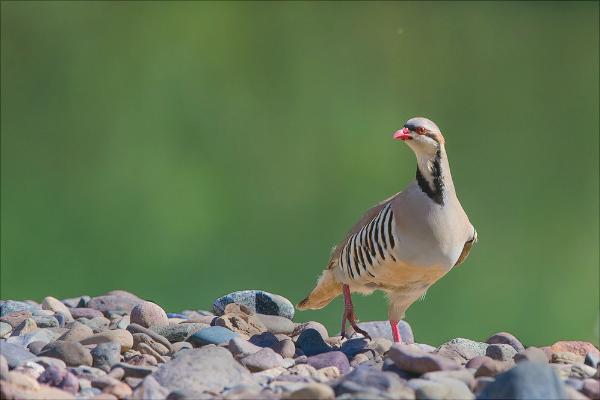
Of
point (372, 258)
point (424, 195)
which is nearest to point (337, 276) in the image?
point (372, 258)

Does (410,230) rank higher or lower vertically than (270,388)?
higher

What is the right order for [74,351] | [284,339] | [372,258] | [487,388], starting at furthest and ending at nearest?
[372,258] < [284,339] < [74,351] < [487,388]

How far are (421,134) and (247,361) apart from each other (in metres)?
1.65

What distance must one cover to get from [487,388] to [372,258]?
1900 millimetres

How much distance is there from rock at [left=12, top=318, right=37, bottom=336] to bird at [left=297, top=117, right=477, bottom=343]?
6.01 feet

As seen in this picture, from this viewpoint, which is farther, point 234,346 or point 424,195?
point 424,195

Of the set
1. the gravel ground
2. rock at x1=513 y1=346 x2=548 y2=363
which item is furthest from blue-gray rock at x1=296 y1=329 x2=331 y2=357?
rock at x1=513 y1=346 x2=548 y2=363

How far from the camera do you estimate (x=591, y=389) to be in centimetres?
409

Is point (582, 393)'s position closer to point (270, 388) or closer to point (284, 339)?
point (270, 388)

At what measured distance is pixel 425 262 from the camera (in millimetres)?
5430

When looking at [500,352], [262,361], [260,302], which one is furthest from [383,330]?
[262,361]

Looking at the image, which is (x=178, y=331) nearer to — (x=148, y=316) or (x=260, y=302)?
(x=148, y=316)

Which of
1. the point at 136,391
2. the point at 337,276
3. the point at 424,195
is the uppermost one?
the point at 424,195

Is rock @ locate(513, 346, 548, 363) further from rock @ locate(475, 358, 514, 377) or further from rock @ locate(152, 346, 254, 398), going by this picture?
rock @ locate(152, 346, 254, 398)
